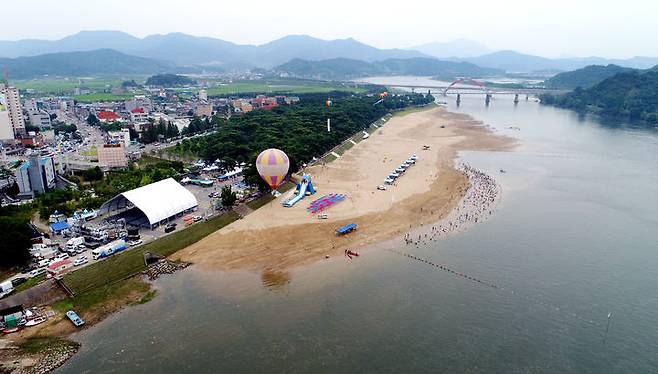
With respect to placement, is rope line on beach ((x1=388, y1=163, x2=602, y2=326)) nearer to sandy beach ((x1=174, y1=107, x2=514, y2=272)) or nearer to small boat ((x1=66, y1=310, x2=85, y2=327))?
sandy beach ((x1=174, y1=107, x2=514, y2=272))

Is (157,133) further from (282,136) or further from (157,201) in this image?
(157,201)

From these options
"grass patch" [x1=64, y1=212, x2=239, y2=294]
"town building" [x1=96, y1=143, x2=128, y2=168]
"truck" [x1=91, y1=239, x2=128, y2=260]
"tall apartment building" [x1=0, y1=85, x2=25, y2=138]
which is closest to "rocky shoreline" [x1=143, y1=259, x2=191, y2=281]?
"grass patch" [x1=64, y1=212, x2=239, y2=294]

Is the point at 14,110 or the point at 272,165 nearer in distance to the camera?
the point at 272,165

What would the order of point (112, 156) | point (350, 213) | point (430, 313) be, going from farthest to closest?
1. point (112, 156)
2. point (350, 213)
3. point (430, 313)

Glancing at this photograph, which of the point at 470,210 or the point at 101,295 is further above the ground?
the point at 470,210

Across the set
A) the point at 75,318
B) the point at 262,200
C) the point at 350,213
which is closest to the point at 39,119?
the point at 262,200

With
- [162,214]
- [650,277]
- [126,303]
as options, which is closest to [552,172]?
[650,277]

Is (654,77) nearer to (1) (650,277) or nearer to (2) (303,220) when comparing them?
(1) (650,277)
